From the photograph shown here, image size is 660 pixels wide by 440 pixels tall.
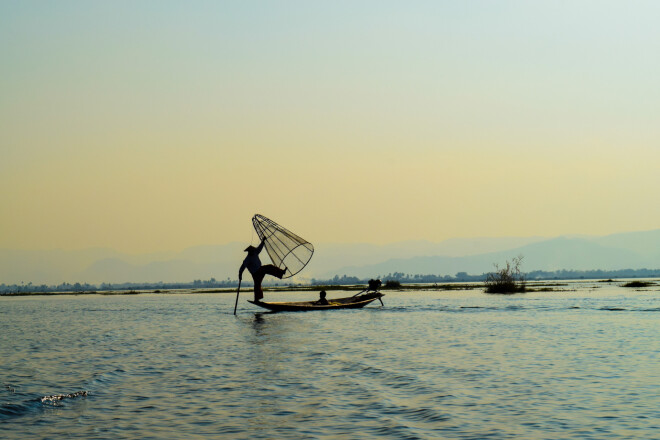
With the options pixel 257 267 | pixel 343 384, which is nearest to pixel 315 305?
pixel 257 267

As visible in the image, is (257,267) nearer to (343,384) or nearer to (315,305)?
(315,305)

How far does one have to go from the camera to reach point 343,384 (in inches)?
741

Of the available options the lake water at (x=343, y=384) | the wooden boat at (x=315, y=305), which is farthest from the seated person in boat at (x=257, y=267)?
the lake water at (x=343, y=384)

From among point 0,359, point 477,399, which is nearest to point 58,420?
point 477,399

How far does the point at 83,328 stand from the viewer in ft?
146

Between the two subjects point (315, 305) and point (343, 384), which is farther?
point (315, 305)

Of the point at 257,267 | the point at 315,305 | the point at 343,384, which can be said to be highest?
the point at 257,267

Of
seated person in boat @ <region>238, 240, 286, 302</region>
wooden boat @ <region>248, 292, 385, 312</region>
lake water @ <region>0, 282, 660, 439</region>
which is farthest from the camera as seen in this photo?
wooden boat @ <region>248, 292, 385, 312</region>

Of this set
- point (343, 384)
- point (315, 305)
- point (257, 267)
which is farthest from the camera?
point (315, 305)

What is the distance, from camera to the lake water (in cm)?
1366

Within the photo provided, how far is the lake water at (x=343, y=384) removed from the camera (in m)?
13.7

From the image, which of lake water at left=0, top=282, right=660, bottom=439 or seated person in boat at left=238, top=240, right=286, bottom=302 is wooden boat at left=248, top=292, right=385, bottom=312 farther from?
lake water at left=0, top=282, right=660, bottom=439

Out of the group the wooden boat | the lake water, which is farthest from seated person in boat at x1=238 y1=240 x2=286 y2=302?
the lake water

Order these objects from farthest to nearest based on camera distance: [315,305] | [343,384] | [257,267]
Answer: [315,305] < [257,267] < [343,384]
